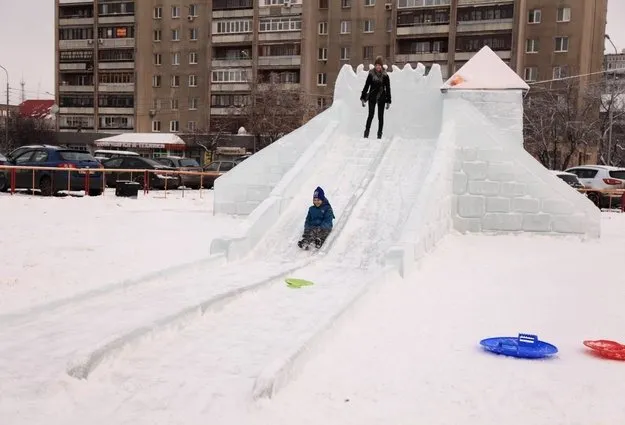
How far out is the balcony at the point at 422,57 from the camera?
5106 centimetres

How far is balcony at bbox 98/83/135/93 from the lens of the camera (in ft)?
198

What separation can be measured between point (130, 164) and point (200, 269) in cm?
1809

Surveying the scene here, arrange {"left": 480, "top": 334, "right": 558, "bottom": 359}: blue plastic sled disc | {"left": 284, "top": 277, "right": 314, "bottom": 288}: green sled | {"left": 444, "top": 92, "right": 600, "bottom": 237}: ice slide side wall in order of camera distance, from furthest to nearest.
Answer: {"left": 444, "top": 92, "right": 600, "bottom": 237}: ice slide side wall → {"left": 284, "top": 277, "right": 314, "bottom": 288}: green sled → {"left": 480, "top": 334, "right": 558, "bottom": 359}: blue plastic sled disc

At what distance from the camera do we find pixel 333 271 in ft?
28.5

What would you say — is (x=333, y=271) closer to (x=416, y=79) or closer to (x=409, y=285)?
(x=409, y=285)

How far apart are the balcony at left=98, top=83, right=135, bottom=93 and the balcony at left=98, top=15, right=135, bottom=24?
5.94 meters

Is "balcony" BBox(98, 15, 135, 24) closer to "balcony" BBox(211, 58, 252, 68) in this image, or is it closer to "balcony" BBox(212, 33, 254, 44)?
"balcony" BBox(212, 33, 254, 44)

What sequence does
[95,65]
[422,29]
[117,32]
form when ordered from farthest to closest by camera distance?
[95,65] < [117,32] < [422,29]

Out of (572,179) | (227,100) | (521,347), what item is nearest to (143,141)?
(227,100)

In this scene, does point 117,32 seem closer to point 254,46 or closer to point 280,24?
point 254,46

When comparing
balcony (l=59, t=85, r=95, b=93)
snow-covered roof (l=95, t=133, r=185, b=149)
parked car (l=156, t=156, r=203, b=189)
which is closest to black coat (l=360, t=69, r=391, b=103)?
parked car (l=156, t=156, r=203, b=189)

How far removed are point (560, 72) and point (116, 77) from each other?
40.5 meters

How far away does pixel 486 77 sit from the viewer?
1437cm

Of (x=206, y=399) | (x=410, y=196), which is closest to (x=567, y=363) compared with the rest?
(x=206, y=399)
